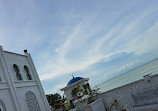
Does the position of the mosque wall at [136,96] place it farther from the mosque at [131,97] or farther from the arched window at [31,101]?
the arched window at [31,101]

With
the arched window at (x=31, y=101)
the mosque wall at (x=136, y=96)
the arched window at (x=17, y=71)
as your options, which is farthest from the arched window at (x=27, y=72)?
the mosque wall at (x=136, y=96)

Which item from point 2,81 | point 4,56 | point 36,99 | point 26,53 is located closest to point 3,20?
point 4,56

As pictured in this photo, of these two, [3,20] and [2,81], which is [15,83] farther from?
[3,20]

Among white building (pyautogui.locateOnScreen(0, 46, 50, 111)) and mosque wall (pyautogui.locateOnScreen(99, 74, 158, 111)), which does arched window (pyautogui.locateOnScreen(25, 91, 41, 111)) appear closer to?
white building (pyautogui.locateOnScreen(0, 46, 50, 111))

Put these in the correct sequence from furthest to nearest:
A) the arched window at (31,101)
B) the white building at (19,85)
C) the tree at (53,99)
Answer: the tree at (53,99) < the arched window at (31,101) < the white building at (19,85)

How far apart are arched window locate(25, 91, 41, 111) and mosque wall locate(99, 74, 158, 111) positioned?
5.21m

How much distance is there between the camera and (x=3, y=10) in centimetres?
848

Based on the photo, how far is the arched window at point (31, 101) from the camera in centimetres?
1098

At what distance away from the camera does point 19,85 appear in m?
10.7

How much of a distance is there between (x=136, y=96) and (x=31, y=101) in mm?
7686

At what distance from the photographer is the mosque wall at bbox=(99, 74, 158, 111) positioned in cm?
686

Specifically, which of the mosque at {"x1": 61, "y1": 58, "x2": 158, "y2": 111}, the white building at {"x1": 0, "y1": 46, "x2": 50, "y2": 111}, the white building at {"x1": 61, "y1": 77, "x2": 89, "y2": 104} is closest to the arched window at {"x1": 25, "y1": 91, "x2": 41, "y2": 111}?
the white building at {"x1": 0, "y1": 46, "x2": 50, "y2": 111}

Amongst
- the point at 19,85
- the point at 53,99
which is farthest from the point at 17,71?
the point at 53,99

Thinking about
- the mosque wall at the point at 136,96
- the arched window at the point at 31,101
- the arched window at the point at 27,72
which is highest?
the arched window at the point at 27,72
